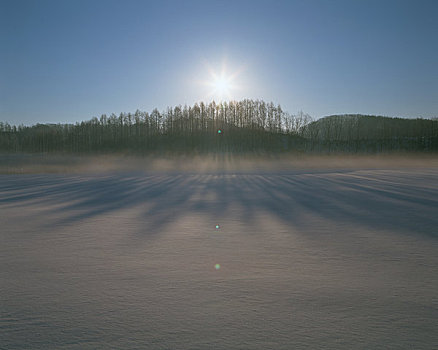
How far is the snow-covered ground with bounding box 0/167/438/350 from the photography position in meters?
1.57

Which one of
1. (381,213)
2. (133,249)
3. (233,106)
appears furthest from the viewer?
(233,106)

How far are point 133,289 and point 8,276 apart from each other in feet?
3.44

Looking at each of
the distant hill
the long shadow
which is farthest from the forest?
the long shadow

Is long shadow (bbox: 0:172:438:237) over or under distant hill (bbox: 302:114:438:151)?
under

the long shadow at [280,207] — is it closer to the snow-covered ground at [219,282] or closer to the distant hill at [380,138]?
the snow-covered ground at [219,282]

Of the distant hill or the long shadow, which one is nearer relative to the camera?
the long shadow

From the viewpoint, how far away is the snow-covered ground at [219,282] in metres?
1.57

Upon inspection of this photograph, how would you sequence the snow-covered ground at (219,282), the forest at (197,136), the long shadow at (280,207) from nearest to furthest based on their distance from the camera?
the snow-covered ground at (219,282) → the long shadow at (280,207) → the forest at (197,136)

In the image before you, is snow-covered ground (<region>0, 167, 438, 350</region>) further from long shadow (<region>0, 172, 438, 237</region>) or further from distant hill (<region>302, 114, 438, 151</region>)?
distant hill (<region>302, 114, 438, 151</region>)

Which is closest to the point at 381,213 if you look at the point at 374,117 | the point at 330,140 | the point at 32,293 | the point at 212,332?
the point at 212,332

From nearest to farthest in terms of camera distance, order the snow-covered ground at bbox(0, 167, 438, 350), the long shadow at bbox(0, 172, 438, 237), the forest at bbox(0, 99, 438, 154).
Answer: the snow-covered ground at bbox(0, 167, 438, 350) → the long shadow at bbox(0, 172, 438, 237) → the forest at bbox(0, 99, 438, 154)

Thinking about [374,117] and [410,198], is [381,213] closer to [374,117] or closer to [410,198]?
[410,198]

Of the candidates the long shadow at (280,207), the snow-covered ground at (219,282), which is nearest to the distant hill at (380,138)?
the long shadow at (280,207)

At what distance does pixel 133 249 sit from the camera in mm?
3029
